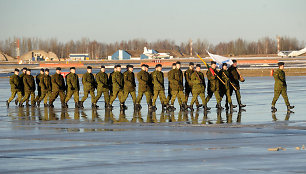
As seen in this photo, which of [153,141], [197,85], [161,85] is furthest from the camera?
[161,85]

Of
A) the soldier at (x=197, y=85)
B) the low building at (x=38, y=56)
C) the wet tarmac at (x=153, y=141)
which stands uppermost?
the low building at (x=38, y=56)

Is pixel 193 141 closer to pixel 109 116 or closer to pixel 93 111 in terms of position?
pixel 109 116

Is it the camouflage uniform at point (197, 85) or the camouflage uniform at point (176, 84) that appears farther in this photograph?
the camouflage uniform at point (176, 84)

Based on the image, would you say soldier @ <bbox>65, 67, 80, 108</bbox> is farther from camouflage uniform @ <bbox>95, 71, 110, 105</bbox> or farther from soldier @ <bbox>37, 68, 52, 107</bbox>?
camouflage uniform @ <bbox>95, 71, 110, 105</bbox>

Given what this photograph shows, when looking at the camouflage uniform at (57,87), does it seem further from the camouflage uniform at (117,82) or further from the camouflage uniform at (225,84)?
the camouflage uniform at (225,84)

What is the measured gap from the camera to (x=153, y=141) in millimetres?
12953

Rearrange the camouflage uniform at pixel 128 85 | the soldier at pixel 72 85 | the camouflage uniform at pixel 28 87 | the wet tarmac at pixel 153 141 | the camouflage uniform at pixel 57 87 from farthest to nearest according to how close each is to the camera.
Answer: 1. the camouflage uniform at pixel 28 87
2. the camouflage uniform at pixel 57 87
3. the soldier at pixel 72 85
4. the camouflage uniform at pixel 128 85
5. the wet tarmac at pixel 153 141

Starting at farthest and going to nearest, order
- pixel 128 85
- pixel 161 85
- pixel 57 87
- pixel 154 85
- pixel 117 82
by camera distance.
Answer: pixel 57 87 → pixel 117 82 → pixel 128 85 → pixel 154 85 → pixel 161 85

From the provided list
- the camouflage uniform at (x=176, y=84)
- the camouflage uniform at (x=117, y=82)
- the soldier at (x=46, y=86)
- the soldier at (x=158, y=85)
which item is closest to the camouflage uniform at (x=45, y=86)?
the soldier at (x=46, y=86)

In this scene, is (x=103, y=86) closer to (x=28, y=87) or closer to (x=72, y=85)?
(x=72, y=85)

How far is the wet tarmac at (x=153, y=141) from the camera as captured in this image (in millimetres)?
9664

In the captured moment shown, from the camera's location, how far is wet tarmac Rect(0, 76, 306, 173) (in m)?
9.66

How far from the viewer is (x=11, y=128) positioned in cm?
1638

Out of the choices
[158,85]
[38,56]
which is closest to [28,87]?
[158,85]
